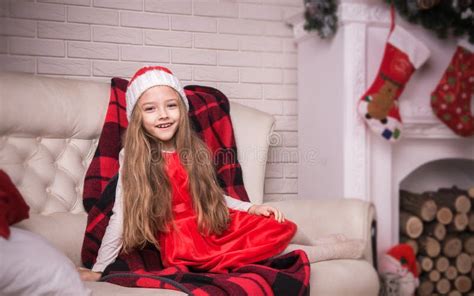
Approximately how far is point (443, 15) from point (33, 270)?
6.05 ft

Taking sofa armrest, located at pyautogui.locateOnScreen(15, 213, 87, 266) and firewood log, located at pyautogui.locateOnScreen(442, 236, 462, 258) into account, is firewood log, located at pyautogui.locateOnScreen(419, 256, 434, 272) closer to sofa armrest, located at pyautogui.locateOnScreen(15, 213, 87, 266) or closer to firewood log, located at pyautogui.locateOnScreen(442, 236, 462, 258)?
firewood log, located at pyautogui.locateOnScreen(442, 236, 462, 258)

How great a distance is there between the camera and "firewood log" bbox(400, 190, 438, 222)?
2410 millimetres

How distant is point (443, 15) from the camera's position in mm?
2316

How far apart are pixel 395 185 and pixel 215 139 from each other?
33.9 inches

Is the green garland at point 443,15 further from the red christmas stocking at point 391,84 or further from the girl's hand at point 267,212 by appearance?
the girl's hand at point 267,212

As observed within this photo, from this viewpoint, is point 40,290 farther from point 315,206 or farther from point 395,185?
point 395,185

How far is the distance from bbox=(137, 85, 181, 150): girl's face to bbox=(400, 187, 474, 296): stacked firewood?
1.21 metres

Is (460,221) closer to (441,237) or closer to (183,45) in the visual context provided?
(441,237)

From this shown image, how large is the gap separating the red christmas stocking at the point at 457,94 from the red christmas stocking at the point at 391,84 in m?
0.15

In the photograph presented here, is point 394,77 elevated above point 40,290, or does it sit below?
above

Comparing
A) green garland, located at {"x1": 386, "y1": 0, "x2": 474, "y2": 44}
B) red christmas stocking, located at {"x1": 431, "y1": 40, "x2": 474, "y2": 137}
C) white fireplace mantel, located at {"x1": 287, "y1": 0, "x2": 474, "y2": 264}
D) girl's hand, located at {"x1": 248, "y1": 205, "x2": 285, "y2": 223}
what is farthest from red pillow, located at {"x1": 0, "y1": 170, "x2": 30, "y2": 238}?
red christmas stocking, located at {"x1": 431, "y1": 40, "x2": 474, "y2": 137}

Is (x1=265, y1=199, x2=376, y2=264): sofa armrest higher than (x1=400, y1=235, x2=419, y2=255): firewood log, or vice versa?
(x1=265, y1=199, x2=376, y2=264): sofa armrest

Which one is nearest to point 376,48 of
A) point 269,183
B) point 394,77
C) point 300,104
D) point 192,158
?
point 394,77

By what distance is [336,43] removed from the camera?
7.57 ft
